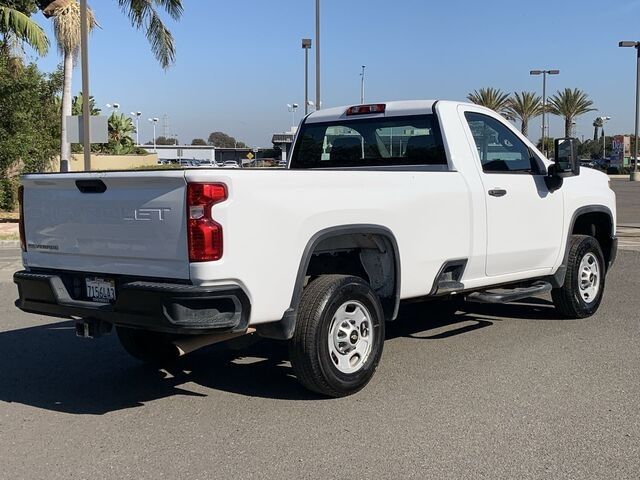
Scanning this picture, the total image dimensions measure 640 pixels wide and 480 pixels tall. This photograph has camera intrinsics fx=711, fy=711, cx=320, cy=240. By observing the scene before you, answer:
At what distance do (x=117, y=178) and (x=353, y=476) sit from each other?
7.56 ft

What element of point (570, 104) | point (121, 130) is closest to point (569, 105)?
point (570, 104)

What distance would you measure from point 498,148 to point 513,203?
0.56 metres

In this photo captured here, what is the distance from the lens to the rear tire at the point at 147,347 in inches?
233

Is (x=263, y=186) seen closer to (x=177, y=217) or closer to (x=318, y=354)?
(x=177, y=217)

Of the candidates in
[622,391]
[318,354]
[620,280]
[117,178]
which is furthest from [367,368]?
[620,280]

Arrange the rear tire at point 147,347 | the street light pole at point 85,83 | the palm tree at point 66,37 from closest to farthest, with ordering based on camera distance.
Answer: the rear tire at point 147,347 → the street light pole at point 85,83 → the palm tree at point 66,37

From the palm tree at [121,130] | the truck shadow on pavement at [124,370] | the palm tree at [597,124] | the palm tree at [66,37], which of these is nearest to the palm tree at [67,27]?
the palm tree at [66,37]

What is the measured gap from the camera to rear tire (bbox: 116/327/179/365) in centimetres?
592

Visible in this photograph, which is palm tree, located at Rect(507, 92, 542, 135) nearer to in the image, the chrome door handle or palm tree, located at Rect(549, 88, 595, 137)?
palm tree, located at Rect(549, 88, 595, 137)

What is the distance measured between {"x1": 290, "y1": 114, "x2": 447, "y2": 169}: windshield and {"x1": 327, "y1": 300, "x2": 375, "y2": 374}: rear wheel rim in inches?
68.2

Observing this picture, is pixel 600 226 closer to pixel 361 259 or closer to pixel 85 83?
pixel 361 259

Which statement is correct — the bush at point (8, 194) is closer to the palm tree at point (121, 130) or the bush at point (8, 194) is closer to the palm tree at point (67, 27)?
the palm tree at point (67, 27)

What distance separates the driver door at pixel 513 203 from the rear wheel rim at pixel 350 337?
62.2 inches

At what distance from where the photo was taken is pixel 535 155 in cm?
686
